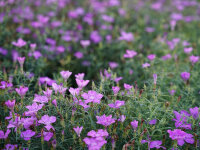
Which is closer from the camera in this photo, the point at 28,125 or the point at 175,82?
the point at 28,125

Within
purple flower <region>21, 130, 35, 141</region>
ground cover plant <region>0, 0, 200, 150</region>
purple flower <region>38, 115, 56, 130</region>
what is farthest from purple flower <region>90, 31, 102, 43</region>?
purple flower <region>21, 130, 35, 141</region>

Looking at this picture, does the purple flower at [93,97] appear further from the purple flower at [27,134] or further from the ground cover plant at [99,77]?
the purple flower at [27,134]

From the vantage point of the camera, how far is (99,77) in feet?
9.36

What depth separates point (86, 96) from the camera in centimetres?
177

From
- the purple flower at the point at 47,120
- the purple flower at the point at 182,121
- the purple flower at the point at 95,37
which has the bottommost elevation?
the purple flower at the point at 182,121

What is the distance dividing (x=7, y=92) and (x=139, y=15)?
308 cm

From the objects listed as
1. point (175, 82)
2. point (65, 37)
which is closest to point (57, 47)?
point (65, 37)

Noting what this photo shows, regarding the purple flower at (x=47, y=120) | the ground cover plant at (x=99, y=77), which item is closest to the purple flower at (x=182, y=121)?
the ground cover plant at (x=99, y=77)

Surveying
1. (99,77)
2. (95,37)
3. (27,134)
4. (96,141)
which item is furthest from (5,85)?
(95,37)

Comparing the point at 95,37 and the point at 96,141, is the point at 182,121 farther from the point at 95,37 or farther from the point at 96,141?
the point at 95,37

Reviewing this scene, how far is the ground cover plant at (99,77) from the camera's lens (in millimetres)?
1728

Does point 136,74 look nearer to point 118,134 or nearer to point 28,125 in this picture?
point 118,134

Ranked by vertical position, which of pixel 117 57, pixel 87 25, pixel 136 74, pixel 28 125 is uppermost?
pixel 87 25

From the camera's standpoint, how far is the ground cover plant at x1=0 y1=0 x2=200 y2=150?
1.73m
